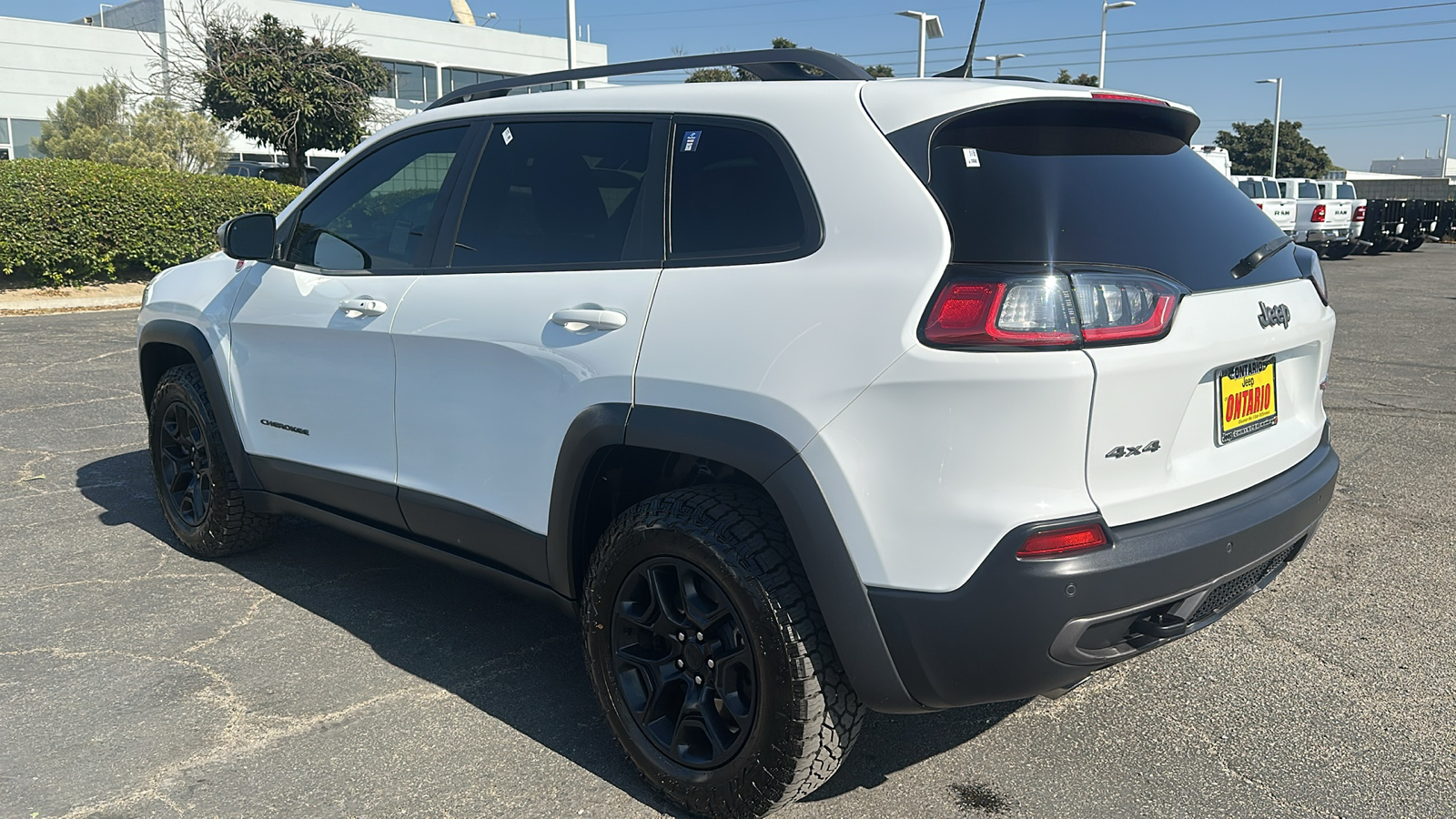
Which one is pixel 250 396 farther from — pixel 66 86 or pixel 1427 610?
pixel 66 86

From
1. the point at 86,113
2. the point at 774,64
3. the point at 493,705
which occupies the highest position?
the point at 86,113

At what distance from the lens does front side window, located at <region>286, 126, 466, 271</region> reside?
3643 mm

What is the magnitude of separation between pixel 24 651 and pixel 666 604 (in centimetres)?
242

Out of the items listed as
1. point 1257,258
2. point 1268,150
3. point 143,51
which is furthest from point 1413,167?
point 1257,258

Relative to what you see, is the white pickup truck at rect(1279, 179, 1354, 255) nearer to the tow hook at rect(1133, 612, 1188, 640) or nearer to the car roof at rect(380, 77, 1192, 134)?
the car roof at rect(380, 77, 1192, 134)

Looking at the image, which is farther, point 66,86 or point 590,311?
point 66,86

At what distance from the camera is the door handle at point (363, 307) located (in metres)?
3.59

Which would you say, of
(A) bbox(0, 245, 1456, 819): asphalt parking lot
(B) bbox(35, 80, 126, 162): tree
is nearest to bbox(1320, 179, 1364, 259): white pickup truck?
(A) bbox(0, 245, 1456, 819): asphalt parking lot

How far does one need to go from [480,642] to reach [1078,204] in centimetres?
245

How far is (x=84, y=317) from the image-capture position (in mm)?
13070

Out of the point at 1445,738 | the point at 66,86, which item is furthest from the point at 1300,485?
the point at 66,86

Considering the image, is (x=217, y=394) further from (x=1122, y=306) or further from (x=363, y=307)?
(x=1122, y=306)

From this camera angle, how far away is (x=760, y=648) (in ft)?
8.34

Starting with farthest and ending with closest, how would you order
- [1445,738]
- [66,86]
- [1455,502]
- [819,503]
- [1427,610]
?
[66,86] → [1455,502] → [1427,610] → [1445,738] → [819,503]
